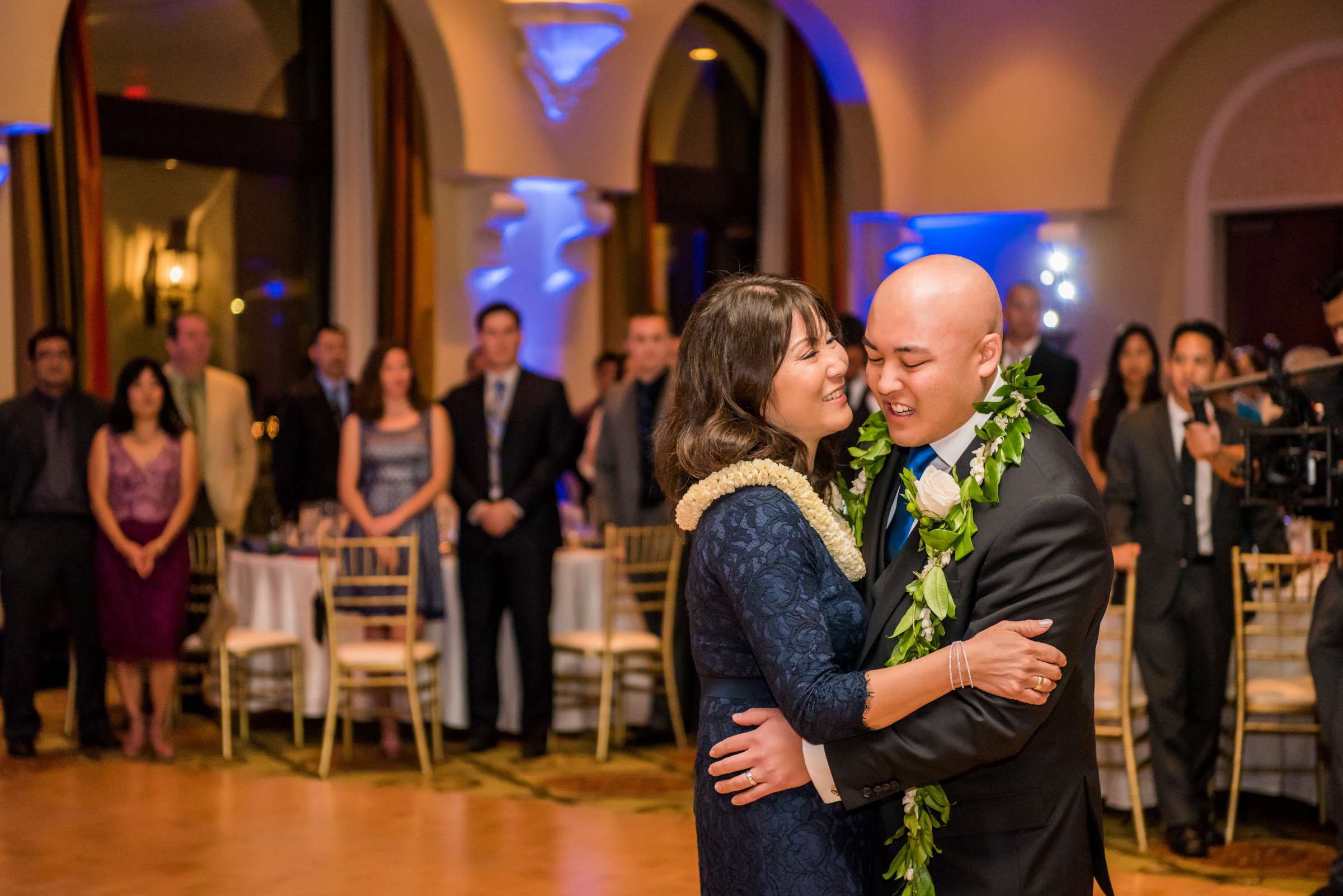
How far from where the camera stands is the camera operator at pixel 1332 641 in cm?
410

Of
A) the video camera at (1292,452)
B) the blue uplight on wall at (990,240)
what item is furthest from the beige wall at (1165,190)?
the video camera at (1292,452)

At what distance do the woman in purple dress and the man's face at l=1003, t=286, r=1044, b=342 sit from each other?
4.63 metres

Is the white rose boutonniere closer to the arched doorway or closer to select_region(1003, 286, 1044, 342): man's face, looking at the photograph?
select_region(1003, 286, 1044, 342): man's face

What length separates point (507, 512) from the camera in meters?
6.09

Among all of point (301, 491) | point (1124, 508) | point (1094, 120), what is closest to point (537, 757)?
point (301, 491)

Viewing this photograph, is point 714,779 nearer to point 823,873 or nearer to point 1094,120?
point 823,873

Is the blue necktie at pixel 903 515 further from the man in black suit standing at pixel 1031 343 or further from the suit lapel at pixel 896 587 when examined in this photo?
the man in black suit standing at pixel 1031 343

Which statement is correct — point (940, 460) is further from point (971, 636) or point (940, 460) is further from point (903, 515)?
point (971, 636)

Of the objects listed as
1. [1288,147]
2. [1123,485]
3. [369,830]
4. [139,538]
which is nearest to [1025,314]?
[1288,147]

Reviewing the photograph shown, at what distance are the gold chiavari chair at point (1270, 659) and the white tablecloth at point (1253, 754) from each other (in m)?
0.02

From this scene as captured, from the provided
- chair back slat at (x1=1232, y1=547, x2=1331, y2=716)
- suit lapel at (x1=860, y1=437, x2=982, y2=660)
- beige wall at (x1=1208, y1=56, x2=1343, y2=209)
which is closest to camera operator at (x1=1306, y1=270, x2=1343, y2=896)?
chair back slat at (x1=1232, y1=547, x2=1331, y2=716)

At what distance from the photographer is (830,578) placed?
2.18 meters

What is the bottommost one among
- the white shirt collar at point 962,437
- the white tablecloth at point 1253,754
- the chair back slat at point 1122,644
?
the white tablecloth at point 1253,754

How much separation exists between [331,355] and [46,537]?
1712mm
